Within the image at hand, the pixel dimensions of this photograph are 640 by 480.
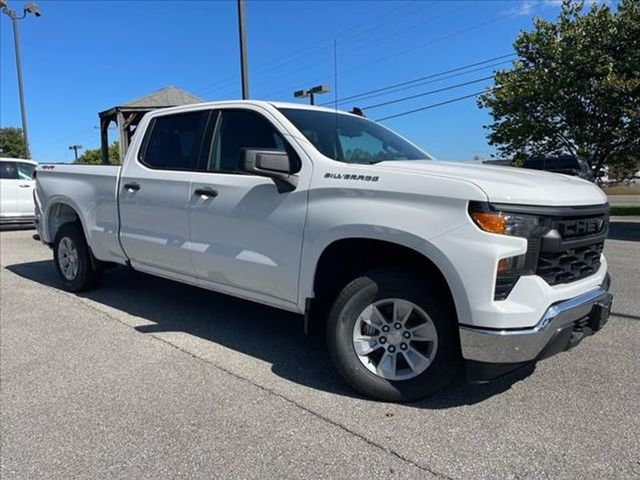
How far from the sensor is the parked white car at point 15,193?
1291 centimetres

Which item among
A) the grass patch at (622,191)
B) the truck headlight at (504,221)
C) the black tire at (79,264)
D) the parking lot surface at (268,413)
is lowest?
the grass patch at (622,191)

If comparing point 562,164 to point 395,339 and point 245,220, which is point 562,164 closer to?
point 395,339

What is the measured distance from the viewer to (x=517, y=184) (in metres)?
3.00

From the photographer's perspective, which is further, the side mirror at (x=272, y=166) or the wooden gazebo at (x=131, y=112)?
the wooden gazebo at (x=131, y=112)

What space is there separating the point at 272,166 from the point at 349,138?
2.99 feet

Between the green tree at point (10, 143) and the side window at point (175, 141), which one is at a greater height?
the green tree at point (10, 143)

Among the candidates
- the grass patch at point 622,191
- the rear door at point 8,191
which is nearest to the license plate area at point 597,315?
the rear door at point 8,191

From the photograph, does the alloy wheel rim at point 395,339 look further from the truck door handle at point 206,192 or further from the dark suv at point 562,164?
the dark suv at point 562,164

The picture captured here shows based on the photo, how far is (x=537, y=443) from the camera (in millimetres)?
2832

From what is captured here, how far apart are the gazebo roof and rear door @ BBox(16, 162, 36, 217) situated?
261cm

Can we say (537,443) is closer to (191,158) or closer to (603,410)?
(603,410)

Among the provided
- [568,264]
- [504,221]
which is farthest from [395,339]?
[568,264]

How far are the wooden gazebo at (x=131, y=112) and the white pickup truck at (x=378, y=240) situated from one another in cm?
763

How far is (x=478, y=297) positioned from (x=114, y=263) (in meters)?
A: 4.30
